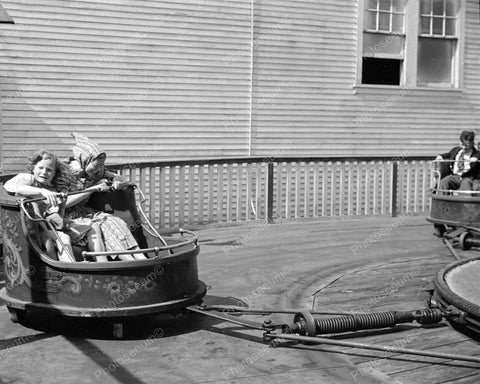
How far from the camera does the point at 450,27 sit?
18.4 metres

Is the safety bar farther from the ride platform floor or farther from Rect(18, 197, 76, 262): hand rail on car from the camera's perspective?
Rect(18, 197, 76, 262): hand rail on car

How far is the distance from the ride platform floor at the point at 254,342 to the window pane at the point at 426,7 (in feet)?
30.9

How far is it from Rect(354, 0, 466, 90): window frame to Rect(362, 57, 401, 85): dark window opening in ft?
0.48

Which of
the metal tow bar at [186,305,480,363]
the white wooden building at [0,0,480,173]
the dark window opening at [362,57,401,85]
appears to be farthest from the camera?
the dark window opening at [362,57,401,85]

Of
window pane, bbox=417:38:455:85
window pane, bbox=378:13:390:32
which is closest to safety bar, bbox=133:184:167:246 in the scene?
window pane, bbox=378:13:390:32

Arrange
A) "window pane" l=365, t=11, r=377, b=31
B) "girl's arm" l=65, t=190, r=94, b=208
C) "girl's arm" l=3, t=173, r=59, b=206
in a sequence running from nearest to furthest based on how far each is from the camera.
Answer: "girl's arm" l=3, t=173, r=59, b=206 < "girl's arm" l=65, t=190, r=94, b=208 < "window pane" l=365, t=11, r=377, b=31

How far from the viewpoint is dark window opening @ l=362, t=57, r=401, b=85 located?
58.4 feet

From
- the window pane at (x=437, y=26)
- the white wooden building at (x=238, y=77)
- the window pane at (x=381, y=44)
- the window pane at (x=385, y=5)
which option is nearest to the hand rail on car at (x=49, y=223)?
the white wooden building at (x=238, y=77)

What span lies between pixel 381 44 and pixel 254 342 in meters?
12.6

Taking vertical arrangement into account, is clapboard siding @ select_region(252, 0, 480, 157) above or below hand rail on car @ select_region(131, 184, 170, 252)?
above

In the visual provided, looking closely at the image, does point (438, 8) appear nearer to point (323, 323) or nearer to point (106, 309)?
point (323, 323)

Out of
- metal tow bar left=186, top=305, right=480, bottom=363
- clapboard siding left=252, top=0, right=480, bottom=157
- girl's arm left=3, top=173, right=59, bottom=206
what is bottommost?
metal tow bar left=186, top=305, right=480, bottom=363

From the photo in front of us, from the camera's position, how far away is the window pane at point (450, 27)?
18.4m

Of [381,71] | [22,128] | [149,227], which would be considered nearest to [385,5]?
[381,71]
